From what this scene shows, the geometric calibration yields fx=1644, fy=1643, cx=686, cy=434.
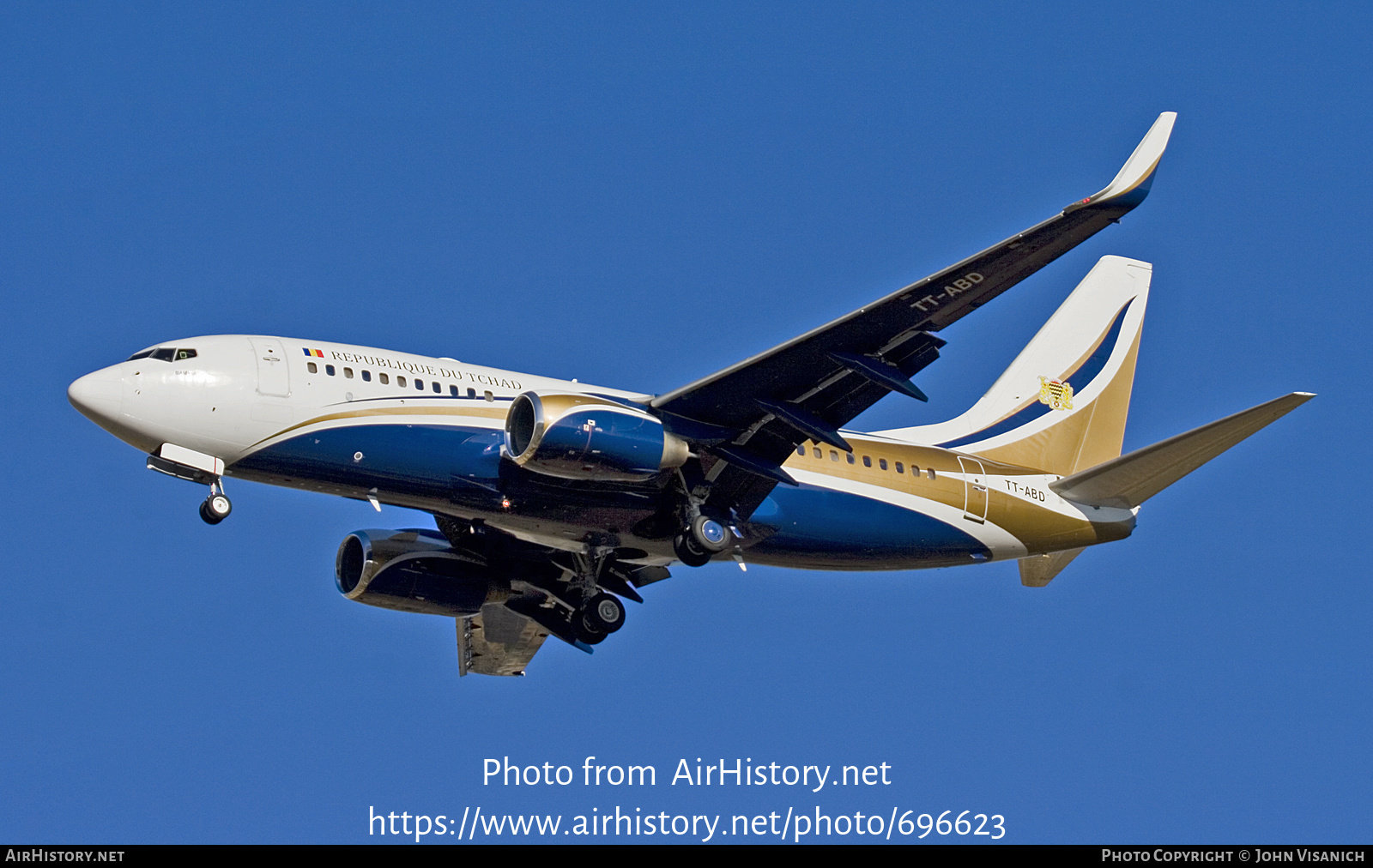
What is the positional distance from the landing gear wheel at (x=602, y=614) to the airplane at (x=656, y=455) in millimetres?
63

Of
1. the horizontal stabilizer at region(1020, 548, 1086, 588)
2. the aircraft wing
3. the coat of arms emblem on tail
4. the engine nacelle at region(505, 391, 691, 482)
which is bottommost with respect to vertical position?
the engine nacelle at region(505, 391, 691, 482)

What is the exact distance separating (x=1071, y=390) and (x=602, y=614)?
503 inches

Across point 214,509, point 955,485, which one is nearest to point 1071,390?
point 955,485

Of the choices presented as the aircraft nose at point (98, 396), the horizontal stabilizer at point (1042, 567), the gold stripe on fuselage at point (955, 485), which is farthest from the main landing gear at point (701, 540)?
the aircraft nose at point (98, 396)

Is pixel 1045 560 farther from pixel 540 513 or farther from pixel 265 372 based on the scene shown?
pixel 265 372

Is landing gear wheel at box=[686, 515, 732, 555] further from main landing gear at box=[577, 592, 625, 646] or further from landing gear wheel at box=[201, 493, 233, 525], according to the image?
landing gear wheel at box=[201, 493, 233, 525]

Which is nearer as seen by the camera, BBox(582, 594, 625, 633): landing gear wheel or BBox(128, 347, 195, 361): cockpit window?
BBox(128, 347, 195, 361): cockpit window

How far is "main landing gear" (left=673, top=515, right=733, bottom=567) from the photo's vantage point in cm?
3209

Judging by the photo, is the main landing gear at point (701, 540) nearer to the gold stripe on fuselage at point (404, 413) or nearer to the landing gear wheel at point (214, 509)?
the gold stripe on fuselage at point (404, 413)

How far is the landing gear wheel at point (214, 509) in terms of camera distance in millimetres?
29547

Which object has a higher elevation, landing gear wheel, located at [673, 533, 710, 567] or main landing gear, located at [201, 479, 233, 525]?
landing gear wheel, located at [673, 533, 710, 567]

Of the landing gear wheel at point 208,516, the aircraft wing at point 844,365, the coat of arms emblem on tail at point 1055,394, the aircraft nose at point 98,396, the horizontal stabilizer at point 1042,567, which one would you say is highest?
the coat of arms emblem on tail at point 1055,394

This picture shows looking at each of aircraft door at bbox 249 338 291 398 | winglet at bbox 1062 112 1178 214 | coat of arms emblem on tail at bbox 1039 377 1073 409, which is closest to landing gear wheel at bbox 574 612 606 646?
aircraft door at bbox 249 338 291 398

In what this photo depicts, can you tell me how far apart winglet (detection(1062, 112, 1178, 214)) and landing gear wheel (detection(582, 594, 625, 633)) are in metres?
14.1
